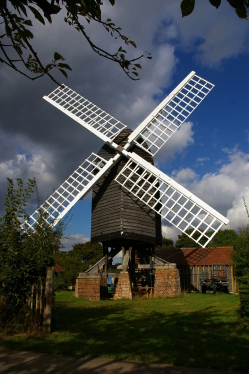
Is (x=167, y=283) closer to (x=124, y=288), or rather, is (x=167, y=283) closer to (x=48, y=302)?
(x=124, y=288)

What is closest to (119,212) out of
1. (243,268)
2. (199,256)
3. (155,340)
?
(243,268)

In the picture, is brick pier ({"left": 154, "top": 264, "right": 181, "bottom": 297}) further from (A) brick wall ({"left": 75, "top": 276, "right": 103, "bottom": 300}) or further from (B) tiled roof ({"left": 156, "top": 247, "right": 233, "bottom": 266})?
(B) tiled roof ({"left": 156, "top": 247, "right": 233, "bottom": 266})

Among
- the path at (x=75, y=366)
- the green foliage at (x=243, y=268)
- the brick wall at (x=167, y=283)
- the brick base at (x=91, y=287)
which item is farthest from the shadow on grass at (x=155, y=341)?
the brick base at (x=91, y=287)

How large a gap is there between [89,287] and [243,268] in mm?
10078

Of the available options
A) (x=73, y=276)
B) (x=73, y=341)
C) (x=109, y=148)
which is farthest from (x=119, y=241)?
(x=73, y=276)

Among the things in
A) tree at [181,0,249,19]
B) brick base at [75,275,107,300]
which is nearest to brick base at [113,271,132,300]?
brick base at [75,275,107,300]

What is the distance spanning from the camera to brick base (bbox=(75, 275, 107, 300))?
51.1ft

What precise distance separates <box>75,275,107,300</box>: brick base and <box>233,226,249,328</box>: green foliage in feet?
30.4

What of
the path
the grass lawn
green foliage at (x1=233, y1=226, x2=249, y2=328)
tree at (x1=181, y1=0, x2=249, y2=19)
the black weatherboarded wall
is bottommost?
the path

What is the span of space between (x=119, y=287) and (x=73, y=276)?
15296mm

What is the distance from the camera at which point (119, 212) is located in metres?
14.8

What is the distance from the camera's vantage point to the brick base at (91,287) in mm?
15570

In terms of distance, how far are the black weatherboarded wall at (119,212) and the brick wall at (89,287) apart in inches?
77.0

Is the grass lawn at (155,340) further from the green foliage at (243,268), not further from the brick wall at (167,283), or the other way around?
the brick wall at (167,283)
